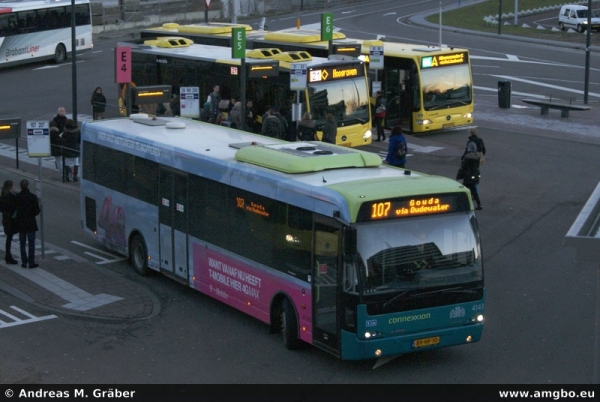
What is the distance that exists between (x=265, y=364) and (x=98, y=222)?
7002 millimetres

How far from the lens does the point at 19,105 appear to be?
3672 cm

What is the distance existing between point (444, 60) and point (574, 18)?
3539cm

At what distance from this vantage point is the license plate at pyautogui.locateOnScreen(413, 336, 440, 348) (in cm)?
1223

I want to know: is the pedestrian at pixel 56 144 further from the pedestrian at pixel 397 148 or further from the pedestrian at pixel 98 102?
the pedestrian at pixel 397 148

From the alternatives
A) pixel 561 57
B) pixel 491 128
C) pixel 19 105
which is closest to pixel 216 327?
pixel 491 128

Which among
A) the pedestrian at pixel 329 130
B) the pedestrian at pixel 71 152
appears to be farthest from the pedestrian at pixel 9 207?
the pedestrian at pixel 329 130

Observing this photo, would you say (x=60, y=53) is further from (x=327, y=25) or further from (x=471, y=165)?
(x=471, y=165)

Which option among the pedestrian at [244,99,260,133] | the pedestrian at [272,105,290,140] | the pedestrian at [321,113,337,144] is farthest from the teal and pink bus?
the pedestrian at [244,99,260,133]

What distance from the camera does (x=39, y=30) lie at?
148 ft

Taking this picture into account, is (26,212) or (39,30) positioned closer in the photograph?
(26,212)

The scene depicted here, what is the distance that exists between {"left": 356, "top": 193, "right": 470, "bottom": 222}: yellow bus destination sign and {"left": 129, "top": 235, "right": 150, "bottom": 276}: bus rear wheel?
6.10 metres

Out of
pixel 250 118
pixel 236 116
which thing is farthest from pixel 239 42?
pixel 250 118

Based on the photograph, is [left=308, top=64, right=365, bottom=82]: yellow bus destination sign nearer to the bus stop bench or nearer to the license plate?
the bus stop bench
